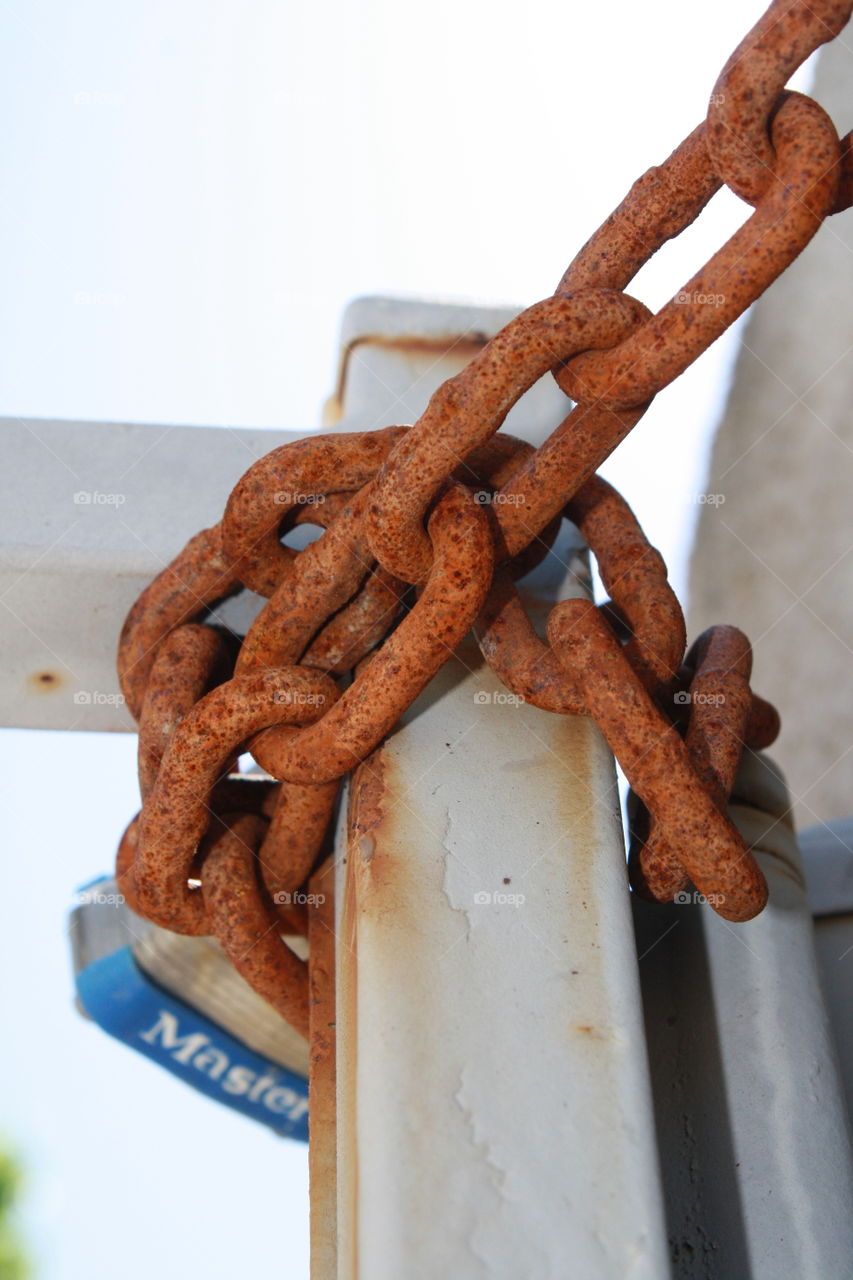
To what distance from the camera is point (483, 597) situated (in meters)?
0.89


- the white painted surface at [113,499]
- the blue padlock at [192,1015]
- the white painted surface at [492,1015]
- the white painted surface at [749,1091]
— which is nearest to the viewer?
the white painted surface at [492,1015]

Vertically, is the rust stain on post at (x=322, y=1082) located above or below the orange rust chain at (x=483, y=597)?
below

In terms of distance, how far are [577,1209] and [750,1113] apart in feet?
0.87

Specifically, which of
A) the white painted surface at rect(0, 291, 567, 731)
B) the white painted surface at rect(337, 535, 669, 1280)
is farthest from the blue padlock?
the white painted surface at rect(337, 535, 669, 1280)

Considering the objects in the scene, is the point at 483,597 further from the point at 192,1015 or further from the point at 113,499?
the point at 192,1015

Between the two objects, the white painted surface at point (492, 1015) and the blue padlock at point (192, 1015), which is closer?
the white painted surface at point (492, 1015)

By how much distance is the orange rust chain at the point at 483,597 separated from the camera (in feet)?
2.65

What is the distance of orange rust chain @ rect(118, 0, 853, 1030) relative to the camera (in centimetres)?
81

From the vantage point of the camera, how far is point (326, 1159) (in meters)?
1.05

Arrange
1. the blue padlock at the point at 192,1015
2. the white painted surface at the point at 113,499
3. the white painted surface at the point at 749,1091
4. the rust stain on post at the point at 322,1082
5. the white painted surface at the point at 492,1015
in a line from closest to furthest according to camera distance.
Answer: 1. the white painted surface at the point at 492,1015
2. the white painted surface at the point at 749,1091
3. the rust stain on post at the point at 322,1082
4. the white painted surface at the point at 113,499
5. the blue padlock at the point at 192,1015

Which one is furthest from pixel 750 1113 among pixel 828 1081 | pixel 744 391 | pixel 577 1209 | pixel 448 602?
pixel 744 391

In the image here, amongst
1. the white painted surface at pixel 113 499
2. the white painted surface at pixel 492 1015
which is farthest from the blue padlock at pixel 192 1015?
the white painted surface at pixel 492 1015

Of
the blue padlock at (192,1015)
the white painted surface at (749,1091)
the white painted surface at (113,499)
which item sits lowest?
the white painted surface at (749,1091)

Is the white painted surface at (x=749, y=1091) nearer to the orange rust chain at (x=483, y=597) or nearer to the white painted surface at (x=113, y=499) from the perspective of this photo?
the orange rust chain at (x=483, y=597)
